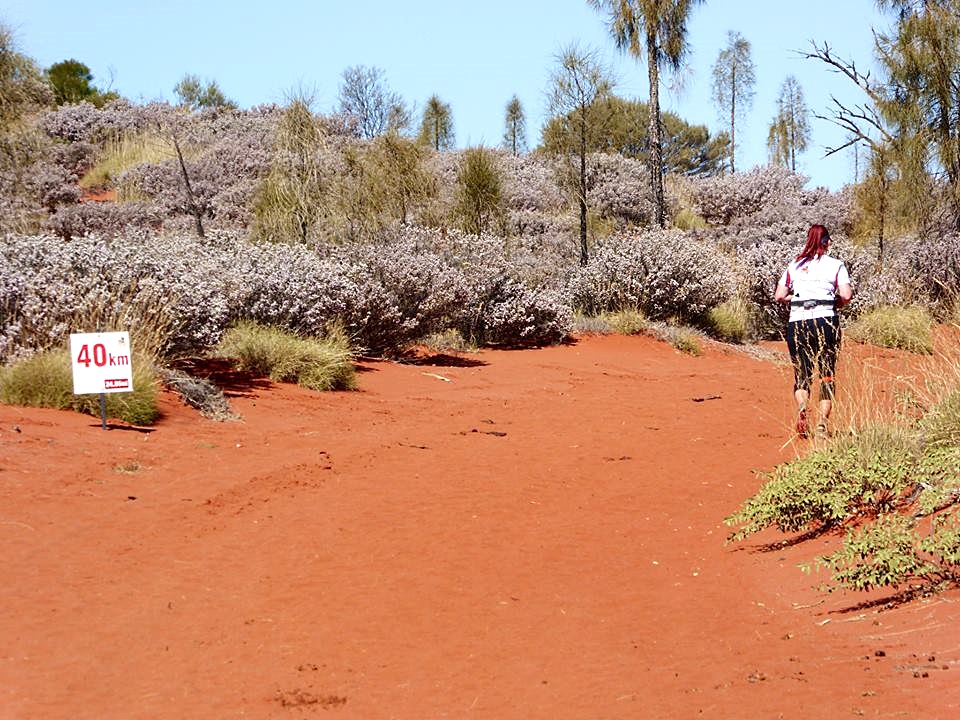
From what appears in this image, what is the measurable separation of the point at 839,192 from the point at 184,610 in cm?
3613

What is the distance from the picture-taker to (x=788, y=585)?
21.3 ft

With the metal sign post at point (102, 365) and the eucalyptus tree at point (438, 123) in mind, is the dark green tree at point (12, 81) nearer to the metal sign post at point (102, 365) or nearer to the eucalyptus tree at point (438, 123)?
the metal sign post at point (102, 365)

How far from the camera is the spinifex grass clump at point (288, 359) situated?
14.3 metres

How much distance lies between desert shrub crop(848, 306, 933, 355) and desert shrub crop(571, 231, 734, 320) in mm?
2809

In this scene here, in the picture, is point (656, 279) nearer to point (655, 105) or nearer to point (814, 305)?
point (655, 105)

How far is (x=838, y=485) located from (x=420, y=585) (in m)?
2.52

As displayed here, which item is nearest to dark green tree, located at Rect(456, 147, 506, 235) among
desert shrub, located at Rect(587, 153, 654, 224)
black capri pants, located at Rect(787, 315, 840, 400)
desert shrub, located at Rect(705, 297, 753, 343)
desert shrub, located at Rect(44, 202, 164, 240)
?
desert shrub, located at Rect(705, 297, 753, 343)

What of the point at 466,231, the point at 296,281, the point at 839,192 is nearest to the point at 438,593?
the point at 296,281

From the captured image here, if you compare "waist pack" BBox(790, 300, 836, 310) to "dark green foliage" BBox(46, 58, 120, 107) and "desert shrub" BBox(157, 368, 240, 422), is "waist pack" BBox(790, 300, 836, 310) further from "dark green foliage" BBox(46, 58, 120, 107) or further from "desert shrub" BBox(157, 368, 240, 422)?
"dark green foliage" BBox(46, 58, 120, 107)

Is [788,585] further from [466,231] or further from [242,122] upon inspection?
[242,122]

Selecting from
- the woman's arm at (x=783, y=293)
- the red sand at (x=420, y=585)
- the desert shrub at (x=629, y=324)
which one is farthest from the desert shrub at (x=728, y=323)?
the woman's arm at (x=783, y=293)

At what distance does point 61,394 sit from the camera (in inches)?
439

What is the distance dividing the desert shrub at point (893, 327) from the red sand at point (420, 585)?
10.2 metres

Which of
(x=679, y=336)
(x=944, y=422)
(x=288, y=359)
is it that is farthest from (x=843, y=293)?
(x=679, y=336)
